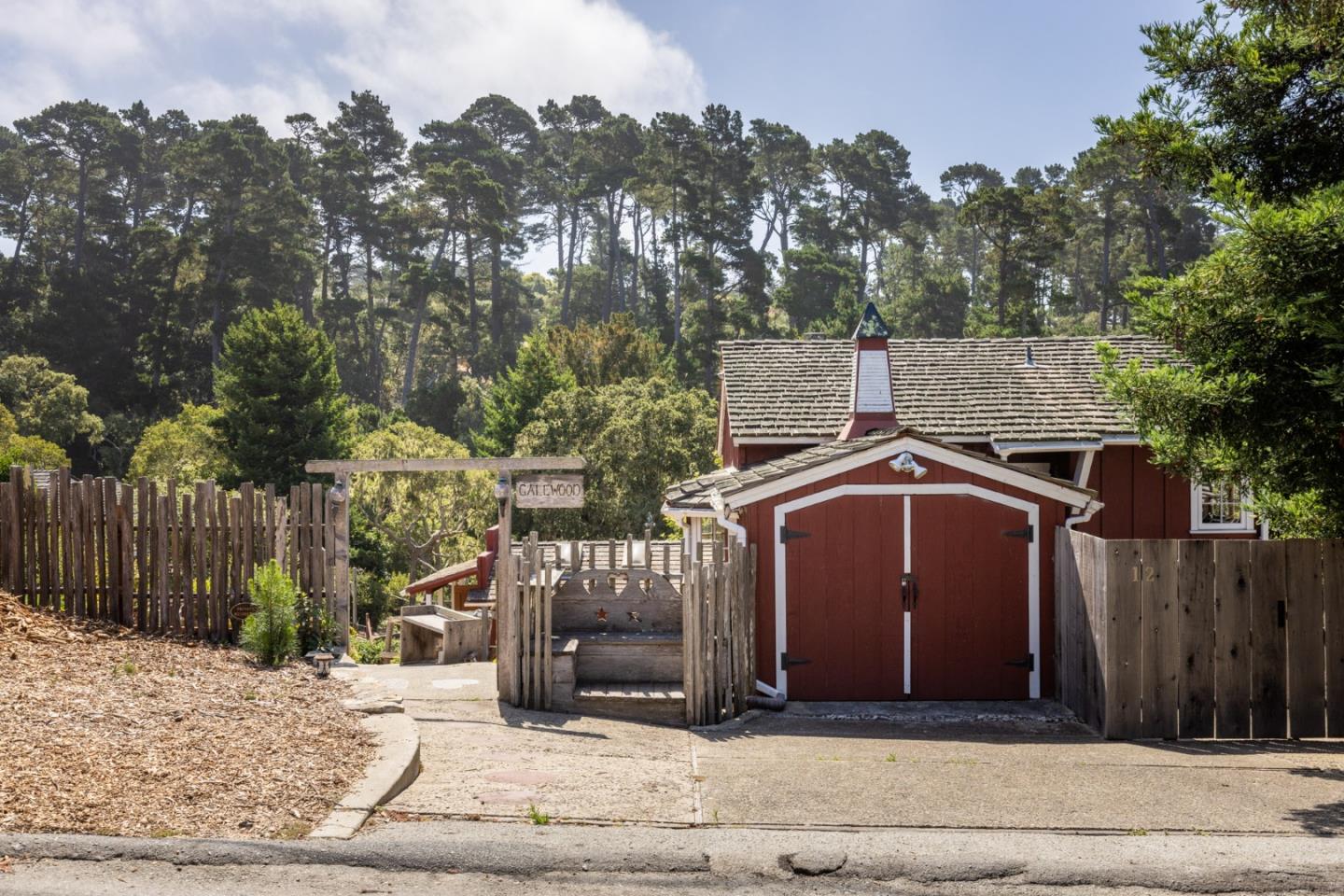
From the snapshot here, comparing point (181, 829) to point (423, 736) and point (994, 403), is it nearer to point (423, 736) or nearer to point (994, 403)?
point (423, 736)

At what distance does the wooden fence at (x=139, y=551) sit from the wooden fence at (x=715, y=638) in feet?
16.0

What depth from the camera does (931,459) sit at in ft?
41.3

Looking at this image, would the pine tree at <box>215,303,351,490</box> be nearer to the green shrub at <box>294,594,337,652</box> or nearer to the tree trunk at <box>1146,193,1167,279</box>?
the green shrub at <box>294,594,337,652</box>

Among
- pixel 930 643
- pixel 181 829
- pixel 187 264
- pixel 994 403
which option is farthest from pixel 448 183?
pixel 181 829

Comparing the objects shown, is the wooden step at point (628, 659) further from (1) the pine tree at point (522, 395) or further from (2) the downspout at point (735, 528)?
(1) the pine tree at point (522, 395)

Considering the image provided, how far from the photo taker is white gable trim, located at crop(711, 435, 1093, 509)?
12508 mm

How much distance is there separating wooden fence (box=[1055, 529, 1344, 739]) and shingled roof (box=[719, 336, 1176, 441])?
18.7 feet

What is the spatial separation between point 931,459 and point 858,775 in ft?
15.7

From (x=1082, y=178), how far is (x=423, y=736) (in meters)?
59.7

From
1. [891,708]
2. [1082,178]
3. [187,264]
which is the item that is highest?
[1082,178]

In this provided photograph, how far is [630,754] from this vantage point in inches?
365

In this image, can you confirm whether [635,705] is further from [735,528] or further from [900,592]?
[900,592]

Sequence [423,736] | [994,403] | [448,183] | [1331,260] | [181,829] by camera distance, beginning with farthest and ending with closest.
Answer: [448,183]
[994,403]
[423,736]
[1331,260]
[181,829]

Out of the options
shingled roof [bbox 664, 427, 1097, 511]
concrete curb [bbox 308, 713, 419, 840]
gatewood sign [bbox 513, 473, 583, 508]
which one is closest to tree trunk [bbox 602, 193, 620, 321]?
shingled roof [bbox 664, 427, 1097, 511]
